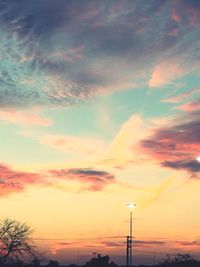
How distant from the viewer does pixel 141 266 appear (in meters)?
93.3

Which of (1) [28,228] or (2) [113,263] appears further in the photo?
(2) [113,263]

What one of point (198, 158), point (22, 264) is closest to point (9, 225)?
point (22, 264)

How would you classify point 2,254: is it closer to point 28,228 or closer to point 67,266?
point 28,228

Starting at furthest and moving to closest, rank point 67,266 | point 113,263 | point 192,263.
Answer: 1. point 67,266
2. point 113,263
3. point 192,263

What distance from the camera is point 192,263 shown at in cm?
7081

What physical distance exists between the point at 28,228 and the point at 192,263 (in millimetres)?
32663

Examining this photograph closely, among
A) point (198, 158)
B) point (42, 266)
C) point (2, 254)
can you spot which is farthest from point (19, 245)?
point (198, 158)

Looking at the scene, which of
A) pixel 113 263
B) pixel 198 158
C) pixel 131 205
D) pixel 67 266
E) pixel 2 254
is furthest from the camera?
pixel 67 266

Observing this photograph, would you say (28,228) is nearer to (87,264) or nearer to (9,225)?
(9,225)

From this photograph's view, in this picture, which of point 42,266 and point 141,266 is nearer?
point 141,266

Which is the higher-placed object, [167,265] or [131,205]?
[131,205]

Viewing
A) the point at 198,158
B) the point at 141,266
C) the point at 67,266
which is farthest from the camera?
the point at 67,266

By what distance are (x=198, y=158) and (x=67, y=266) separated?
89.6m

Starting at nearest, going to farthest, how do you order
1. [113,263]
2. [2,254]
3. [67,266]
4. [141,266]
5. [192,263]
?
[192,263]
[2,254]
[141,266]
[113,263]
[67,266]
